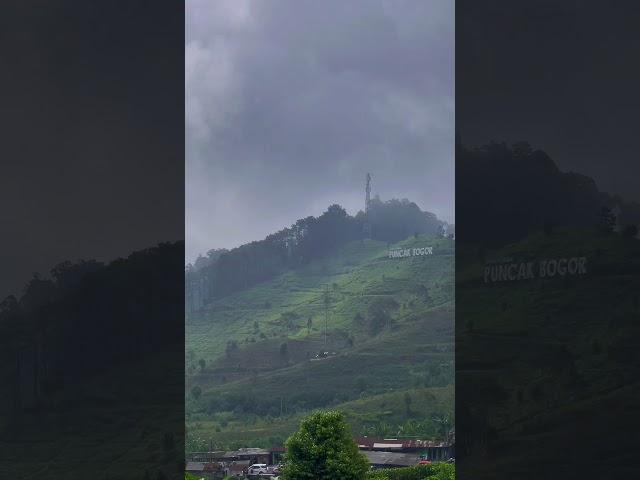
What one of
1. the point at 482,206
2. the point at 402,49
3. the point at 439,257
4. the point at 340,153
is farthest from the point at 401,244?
the point at 482,206

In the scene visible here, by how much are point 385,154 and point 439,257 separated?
432 centimetres

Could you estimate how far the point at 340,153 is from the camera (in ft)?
118

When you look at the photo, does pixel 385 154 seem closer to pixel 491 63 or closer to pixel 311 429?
pixel 311 429

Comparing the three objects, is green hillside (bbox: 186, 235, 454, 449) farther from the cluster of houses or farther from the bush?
the bush

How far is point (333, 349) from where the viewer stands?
113 ft

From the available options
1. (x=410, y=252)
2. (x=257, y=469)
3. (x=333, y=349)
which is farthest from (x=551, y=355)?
(x=333, y=349)

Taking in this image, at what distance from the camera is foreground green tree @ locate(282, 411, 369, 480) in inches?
675

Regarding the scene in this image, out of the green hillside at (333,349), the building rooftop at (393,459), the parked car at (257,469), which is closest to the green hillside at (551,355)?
the building rooftop at (393,459)

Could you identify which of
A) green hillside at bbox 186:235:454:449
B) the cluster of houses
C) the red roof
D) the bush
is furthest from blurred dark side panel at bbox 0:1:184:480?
green hillside at bbox 186:235:454:449

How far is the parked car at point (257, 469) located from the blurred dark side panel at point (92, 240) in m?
27.3

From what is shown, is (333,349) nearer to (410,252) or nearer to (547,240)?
(410,252)

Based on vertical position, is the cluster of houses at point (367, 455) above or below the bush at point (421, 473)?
below

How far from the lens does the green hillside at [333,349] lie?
32625 millimetres

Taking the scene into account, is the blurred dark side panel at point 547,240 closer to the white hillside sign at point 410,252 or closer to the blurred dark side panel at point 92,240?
the blurred dark side panel at point 92,240
